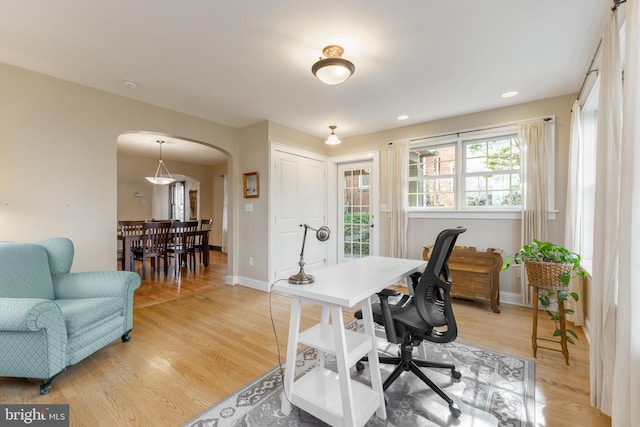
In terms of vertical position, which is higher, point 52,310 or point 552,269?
point 552,269

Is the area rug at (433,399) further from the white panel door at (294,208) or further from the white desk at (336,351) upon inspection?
the white panel door at (294,208)

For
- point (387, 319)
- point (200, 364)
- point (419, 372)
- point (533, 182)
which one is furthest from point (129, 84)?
point (533, 182)

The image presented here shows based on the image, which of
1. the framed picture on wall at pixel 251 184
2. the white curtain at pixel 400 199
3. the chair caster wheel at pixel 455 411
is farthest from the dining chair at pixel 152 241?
the chair caster wheel at pixel 455 411

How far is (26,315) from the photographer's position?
1.68m

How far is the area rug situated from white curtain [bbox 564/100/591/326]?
121 cm

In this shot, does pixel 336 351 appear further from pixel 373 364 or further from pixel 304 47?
pixel 304 47

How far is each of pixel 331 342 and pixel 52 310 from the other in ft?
5.94

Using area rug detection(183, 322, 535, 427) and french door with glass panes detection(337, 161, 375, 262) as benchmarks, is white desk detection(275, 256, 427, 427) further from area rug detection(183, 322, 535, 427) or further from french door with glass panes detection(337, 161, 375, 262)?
french door with glass panes detection(337, 161, 375, 262)

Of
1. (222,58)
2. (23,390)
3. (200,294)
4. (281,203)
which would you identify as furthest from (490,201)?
(23,390)

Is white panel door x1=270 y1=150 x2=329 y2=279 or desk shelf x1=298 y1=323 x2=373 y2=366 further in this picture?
white panel door x1=270 y1=150 x2=329 y2=279

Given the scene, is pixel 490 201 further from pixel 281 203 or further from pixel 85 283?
pixel 85 283

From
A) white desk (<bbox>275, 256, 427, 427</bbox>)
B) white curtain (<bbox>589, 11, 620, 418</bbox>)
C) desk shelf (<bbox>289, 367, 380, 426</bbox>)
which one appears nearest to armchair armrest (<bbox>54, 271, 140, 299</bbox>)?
white desk (<bbox>275, 256, 427, 427</bbox>)

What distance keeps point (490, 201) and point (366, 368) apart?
2933 mm
